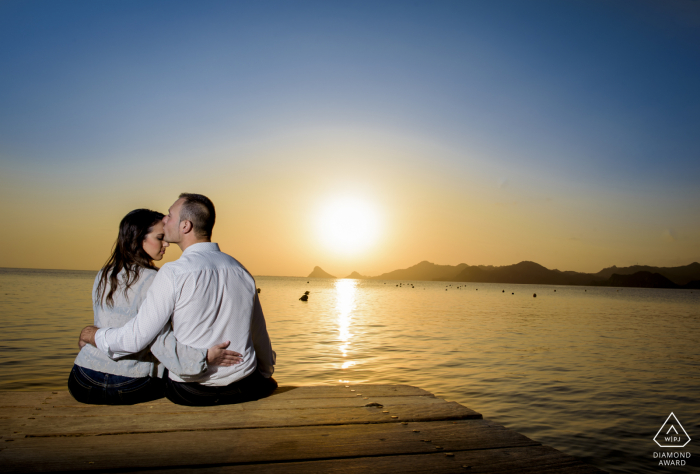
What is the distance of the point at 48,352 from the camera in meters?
15.0

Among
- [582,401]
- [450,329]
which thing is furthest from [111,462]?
[450,329]

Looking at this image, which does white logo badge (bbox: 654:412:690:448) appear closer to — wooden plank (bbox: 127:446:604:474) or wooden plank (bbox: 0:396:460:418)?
wooden plank (bbox: 0:396:460:418)

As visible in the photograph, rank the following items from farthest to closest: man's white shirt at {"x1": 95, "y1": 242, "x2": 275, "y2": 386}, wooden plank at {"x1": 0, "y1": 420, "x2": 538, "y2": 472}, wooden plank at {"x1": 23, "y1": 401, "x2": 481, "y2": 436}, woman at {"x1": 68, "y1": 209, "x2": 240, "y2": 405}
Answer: woman at {"x1": 68, "y1": 209, "x2": 240, "y2": 405}, man's white shirt at {"x1": 95, "y1": 242, "x2": 275, "y2": 386}, wooden plank at {"x1": 23, "y1": 401, "x2": 481, "y2": 436}, wooden plank at {"x1": 0, "y1": 420, "x2": 538, "y2": 472}

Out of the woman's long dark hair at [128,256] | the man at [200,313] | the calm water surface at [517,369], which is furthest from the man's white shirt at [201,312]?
the calm water surface at [517,369]

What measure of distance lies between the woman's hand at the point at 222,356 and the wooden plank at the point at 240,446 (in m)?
0.59

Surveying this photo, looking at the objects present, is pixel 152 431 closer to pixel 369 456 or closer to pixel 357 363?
pixel 369 456

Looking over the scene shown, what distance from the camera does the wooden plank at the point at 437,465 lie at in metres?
2.82

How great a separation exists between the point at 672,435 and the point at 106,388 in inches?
411

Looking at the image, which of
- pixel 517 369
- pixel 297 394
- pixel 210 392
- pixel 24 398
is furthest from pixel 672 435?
pixel 24 398

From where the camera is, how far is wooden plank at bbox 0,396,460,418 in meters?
3.82

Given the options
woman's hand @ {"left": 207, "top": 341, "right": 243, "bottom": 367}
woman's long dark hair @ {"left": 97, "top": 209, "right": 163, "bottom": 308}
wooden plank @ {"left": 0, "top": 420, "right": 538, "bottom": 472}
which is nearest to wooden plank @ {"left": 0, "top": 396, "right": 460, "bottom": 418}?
woman's hand @ {"left": 207, "top": 341, "right": 243, "bottom": 367}

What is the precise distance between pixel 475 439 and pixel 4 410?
401cm

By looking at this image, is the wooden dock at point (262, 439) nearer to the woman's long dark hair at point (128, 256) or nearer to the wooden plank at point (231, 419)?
the wooden plank at point (231, 419)

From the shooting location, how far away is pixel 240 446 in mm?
3166
